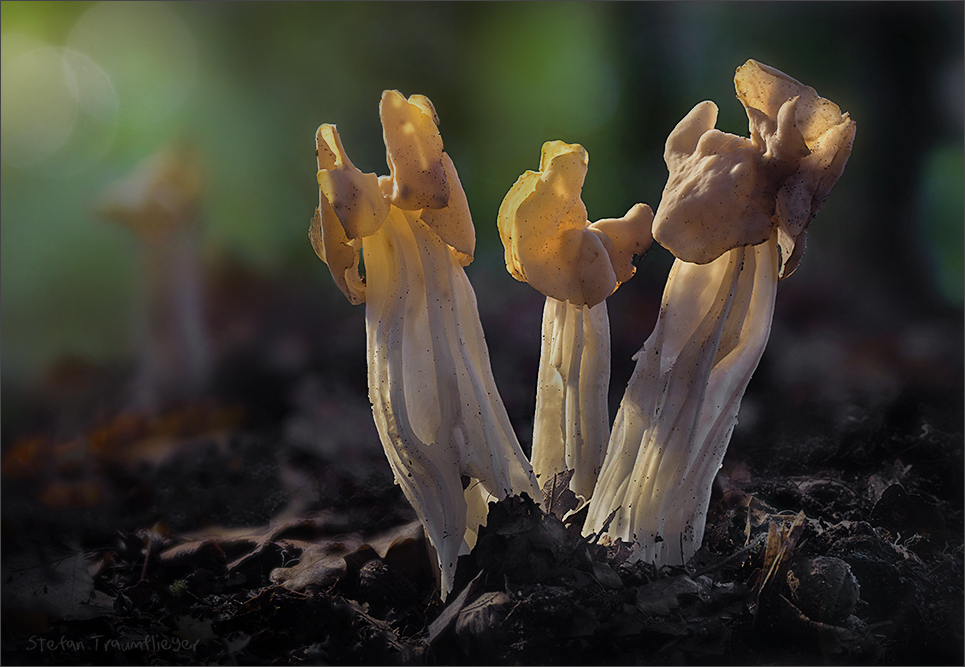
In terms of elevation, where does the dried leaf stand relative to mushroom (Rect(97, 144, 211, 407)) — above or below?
below

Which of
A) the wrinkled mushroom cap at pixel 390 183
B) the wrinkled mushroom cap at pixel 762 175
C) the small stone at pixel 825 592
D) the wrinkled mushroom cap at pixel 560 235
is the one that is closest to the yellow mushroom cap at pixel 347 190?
the wrinkled mushroom cap at pixel 390 183

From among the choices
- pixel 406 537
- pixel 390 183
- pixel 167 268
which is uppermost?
pixel 390 183

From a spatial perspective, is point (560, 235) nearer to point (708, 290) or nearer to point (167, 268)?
point (708, 290)

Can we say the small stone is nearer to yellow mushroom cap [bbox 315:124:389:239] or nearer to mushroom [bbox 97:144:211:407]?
yellow mushroom cap [bbox 315:124:389:239]

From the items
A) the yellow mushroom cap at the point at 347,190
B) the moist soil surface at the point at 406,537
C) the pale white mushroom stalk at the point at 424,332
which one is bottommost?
the moist soil surface at the point at 406,537

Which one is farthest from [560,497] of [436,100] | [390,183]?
[436,100]

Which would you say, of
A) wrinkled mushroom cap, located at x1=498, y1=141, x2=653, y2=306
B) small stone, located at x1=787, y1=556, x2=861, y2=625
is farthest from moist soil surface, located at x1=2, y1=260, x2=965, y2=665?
wrinkled mushroom cap, located at x1=498, y1=141, x2=653, y2=306

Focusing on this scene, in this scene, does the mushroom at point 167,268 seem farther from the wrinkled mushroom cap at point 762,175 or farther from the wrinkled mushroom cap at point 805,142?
the wrinkled mushroom cap at point 805,142
